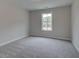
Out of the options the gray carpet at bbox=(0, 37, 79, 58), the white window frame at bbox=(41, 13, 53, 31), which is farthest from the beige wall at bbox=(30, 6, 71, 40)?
the gray carpet at bbox=(0, 37, 79, 58)

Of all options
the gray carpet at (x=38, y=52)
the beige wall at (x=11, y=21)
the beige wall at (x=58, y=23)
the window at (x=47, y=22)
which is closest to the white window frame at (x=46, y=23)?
the window at (x=47, y=22)

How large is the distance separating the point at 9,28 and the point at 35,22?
246 centimetres

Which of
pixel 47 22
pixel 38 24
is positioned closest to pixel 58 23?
pixel 47 22

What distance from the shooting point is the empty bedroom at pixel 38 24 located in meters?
3.89

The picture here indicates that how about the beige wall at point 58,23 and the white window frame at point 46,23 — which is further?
the white window frame at point 46,23

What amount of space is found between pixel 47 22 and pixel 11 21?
2614 mm

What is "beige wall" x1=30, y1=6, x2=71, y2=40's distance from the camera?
16.4 feet

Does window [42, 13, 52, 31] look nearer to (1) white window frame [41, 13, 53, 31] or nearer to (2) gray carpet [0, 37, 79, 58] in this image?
(1) white window frame [41, 13, 53, 31]

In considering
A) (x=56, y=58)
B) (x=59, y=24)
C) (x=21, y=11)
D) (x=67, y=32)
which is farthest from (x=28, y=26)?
(x=56, y=58)

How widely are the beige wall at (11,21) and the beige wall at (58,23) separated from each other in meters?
0.98

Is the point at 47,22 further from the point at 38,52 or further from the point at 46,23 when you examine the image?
the point at 38,52

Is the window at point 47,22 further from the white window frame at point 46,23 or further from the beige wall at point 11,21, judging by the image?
the beige wall at point 11,21

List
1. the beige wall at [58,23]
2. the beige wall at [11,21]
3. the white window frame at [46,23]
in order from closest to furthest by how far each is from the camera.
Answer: the beige wall at [11,21] → the beige wall at [58,23] → the white window frame at [46,23]

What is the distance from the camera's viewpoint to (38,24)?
6273 millimetres
